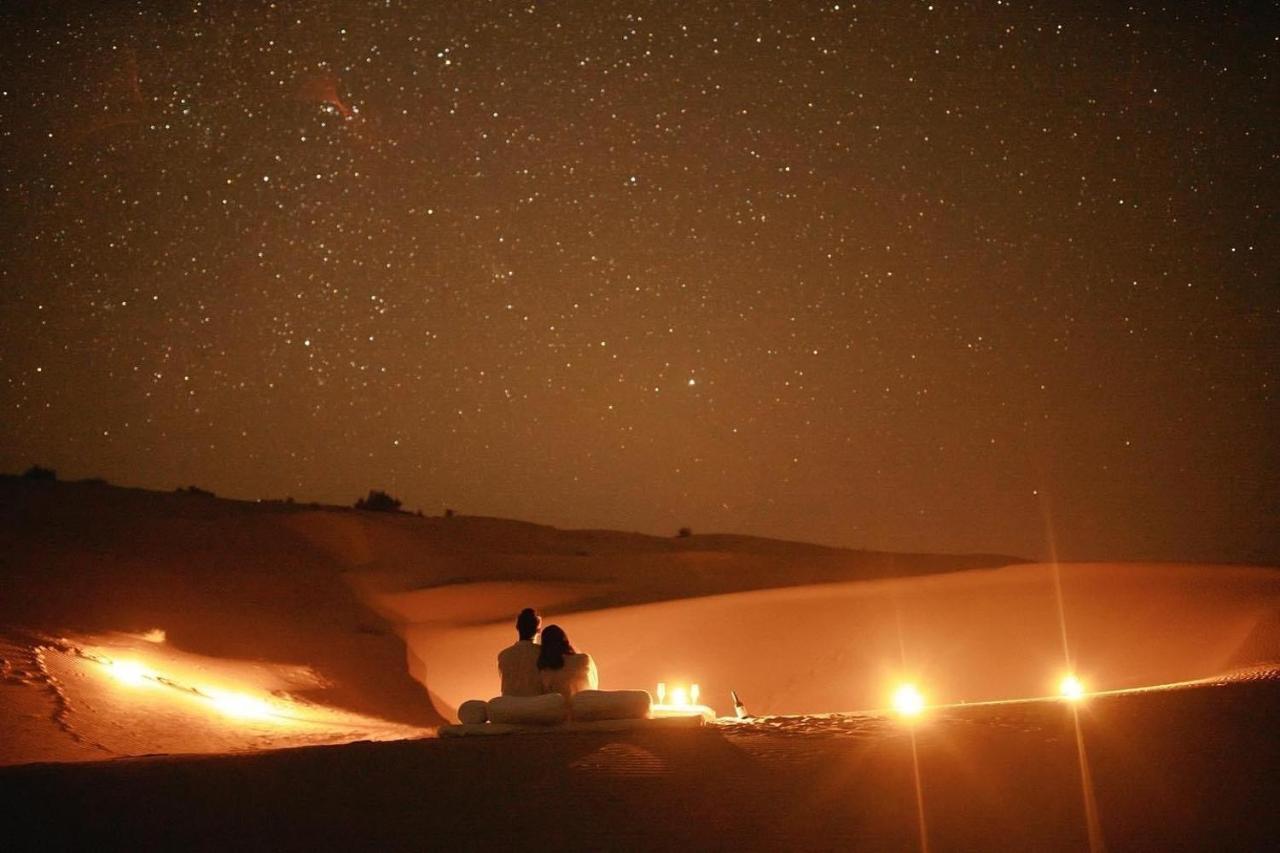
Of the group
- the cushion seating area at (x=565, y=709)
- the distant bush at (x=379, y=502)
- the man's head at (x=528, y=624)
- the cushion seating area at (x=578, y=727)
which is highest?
the distant bush at (x=379, y=502)

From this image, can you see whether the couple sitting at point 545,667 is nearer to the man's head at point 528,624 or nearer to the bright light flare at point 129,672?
the man's head at point 528,624

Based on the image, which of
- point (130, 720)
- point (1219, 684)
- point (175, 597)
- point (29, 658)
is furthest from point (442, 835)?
point (175, 597)

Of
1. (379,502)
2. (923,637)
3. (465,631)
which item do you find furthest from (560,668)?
(379,502)

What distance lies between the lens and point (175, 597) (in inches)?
741

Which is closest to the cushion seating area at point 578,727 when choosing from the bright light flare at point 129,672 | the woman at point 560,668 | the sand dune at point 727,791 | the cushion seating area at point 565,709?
the cushion seating area at point 565,709

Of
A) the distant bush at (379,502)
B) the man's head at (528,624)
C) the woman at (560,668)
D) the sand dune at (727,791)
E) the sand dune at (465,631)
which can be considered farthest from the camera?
the distant bush at (379,502)

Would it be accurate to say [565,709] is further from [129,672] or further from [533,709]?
[129,672]

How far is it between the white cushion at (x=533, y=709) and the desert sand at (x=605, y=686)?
327 millimetres

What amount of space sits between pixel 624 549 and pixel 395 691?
21820 mm

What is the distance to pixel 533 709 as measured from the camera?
26.8 ft

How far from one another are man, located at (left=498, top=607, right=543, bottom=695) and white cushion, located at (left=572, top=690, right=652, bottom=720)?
528mm

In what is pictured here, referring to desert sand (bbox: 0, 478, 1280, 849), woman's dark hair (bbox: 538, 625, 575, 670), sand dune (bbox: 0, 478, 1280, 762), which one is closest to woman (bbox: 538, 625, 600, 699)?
woman's dark hair (bbox: 538, 625, 575, 670)

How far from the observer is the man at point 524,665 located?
8.50 meters

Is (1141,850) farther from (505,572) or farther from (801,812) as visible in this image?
(505,572)
